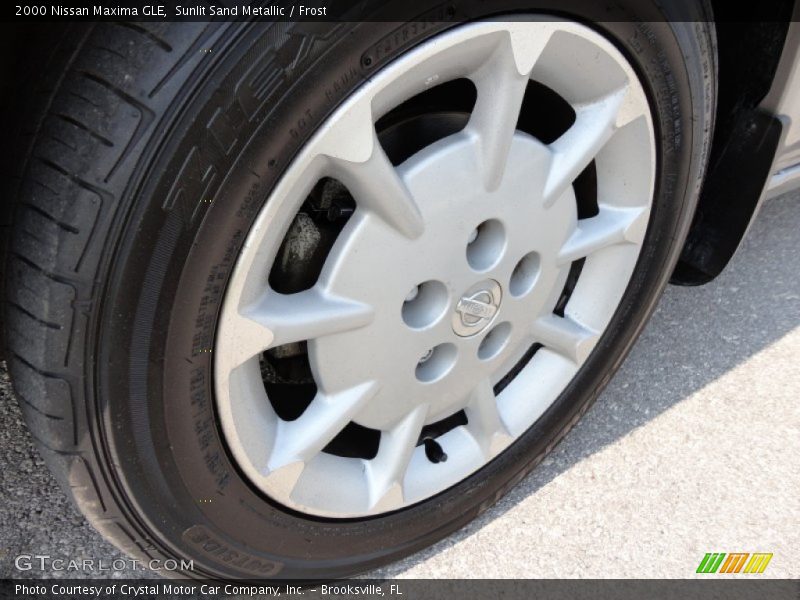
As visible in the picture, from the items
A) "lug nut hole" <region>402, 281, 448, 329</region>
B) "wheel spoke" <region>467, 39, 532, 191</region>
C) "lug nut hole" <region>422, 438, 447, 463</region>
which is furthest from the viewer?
"lug nut hole" <region>422, 438, 447, 463</region>

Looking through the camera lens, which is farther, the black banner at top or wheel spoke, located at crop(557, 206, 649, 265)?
wheel spoke, located at crop(557, 206, 649, 265)

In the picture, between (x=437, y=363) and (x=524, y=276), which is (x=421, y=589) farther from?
(x=524, y=276)

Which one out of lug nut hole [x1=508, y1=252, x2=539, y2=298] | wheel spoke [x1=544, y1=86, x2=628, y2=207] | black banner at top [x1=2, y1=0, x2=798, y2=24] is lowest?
lug nut hole [x1=508, y1=252, x2=539, y2=298]

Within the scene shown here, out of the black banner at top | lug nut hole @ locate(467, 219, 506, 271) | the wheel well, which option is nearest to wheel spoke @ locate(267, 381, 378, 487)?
lug nut hole @ locate(467, 219, 506, 271)

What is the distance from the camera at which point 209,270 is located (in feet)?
3.22

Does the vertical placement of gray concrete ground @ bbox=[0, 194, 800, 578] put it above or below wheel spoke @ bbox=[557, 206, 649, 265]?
below

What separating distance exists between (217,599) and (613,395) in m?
1.06

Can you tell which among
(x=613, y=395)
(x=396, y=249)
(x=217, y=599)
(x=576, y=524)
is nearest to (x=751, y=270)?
(x=613, y=395)

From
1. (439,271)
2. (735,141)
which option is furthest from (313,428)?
A: (735,141)

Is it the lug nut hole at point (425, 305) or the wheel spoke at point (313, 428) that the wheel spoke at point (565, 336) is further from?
the wheel spoke at point (313, 428)

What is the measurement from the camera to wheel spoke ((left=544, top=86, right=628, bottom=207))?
4.33 ft

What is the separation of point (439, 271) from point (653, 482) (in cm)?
86

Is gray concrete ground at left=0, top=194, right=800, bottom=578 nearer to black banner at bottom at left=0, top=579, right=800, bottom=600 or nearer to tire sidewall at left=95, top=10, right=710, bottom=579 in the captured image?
black banner at bottom at left=0, top=579, right=800, bottom=600

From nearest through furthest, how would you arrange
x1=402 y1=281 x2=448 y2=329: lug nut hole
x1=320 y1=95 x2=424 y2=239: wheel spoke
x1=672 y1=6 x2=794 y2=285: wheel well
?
x1=320 y1=95 x2=424 y2=239: wheel spoke < x1=402 y1=281 x2=448 y2=329: lug nut hole < x1=672 y1=6 x2=794 y2=285: wheel well
